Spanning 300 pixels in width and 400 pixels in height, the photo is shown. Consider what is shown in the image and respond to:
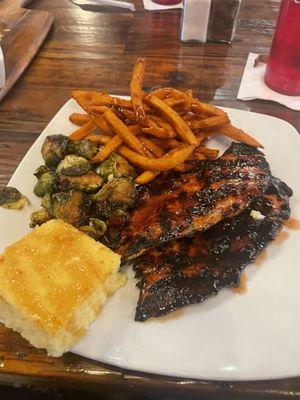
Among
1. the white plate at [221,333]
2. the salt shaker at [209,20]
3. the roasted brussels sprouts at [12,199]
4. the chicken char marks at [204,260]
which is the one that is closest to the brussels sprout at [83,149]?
the roasted brussels sprouts at [12,199]

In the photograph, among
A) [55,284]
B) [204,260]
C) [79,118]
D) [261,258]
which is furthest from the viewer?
[79,118]

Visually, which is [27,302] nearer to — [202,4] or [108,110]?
[108,110]

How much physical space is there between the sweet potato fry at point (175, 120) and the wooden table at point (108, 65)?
856mm

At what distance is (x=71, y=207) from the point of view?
183 centimetres

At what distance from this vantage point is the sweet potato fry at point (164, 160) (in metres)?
1.98

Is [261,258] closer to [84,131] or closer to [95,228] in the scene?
[95,228]

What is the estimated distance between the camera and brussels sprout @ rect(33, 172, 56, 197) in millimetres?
1960

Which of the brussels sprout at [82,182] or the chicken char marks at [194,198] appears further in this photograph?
the brussels sprout at [82,182]

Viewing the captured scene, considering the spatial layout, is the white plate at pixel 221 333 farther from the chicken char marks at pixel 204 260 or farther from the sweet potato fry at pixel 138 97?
the sweet potato fry at pixel 138 97

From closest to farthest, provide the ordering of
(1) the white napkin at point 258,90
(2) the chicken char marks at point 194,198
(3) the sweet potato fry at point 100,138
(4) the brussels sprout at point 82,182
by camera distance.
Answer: (2) the chicken char marks at point 194,198 → (4) the brussels sprout at point 82,182 → (3) the sweet potato fry at point 100,138 → (1) the white napkin at point 258,90

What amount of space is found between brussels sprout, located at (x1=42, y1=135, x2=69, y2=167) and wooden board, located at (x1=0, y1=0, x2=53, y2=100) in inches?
36.0

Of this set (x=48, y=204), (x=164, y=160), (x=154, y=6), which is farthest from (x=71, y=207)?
(x=154, y=6)

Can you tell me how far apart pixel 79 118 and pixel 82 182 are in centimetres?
55

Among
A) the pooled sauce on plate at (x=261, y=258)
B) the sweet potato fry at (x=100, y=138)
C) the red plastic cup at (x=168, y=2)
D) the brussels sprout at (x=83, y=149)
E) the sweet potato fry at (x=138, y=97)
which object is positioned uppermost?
the red plastic cup at (x=168, y=2)
